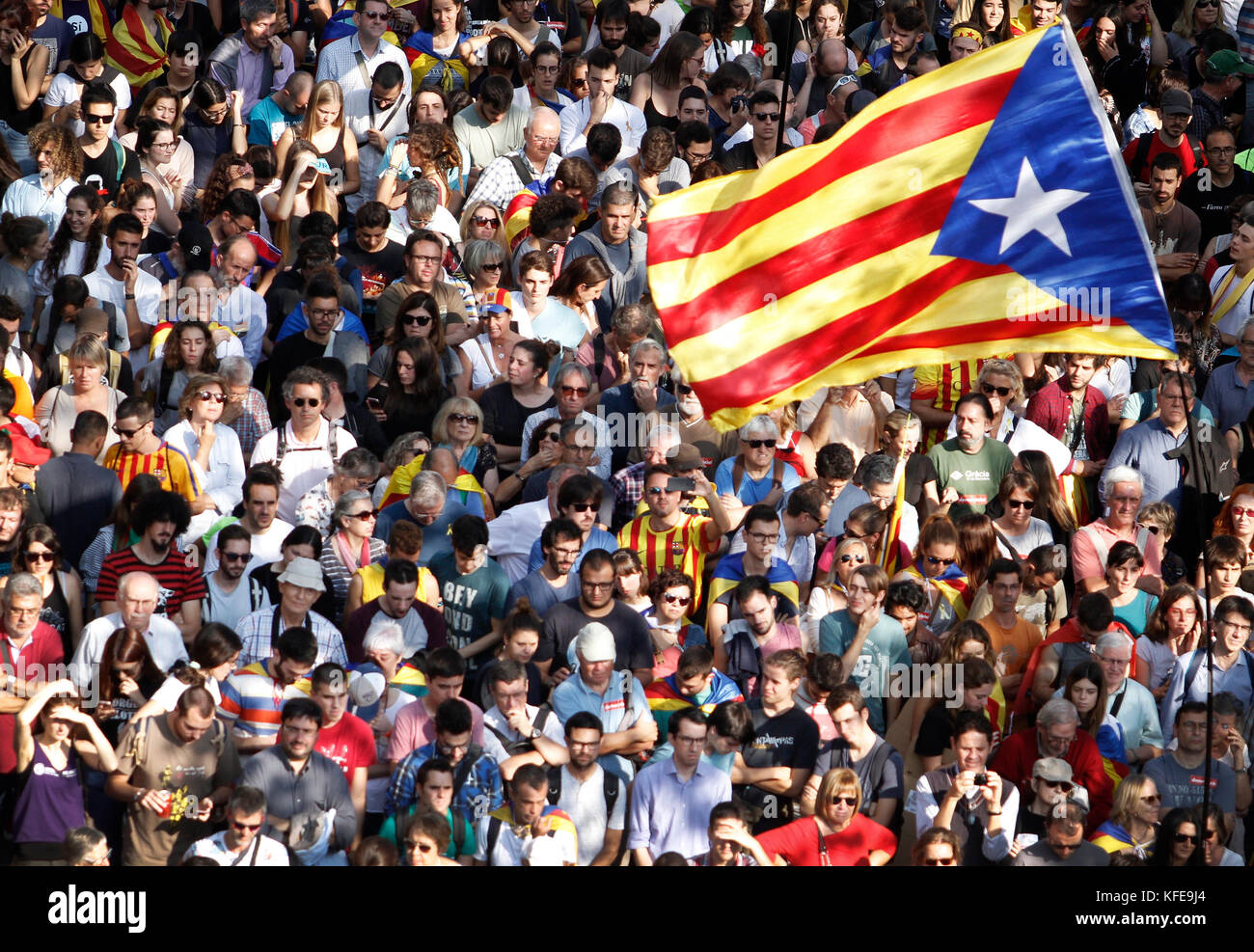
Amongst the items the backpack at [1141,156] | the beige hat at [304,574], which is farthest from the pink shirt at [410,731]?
the backpack at [1141,156]

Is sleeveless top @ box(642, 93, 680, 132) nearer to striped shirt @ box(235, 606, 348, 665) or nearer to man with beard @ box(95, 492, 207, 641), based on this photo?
man with beard @ box(95, 492, 207, 641)

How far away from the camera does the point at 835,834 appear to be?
11.9 meters

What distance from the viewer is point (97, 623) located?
40.0ft

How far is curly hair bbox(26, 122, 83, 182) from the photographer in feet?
50.8

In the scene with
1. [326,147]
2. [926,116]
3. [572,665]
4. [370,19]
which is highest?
[370,19]

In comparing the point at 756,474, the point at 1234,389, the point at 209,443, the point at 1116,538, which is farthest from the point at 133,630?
the point at 1234,389

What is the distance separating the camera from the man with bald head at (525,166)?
16328 mm

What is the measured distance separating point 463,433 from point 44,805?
3.53 metres

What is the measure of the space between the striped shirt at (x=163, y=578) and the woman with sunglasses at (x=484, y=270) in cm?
304

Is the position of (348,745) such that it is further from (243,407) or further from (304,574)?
(243,407)

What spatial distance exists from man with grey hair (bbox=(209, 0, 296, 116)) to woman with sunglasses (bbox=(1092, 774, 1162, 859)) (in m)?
8.88
